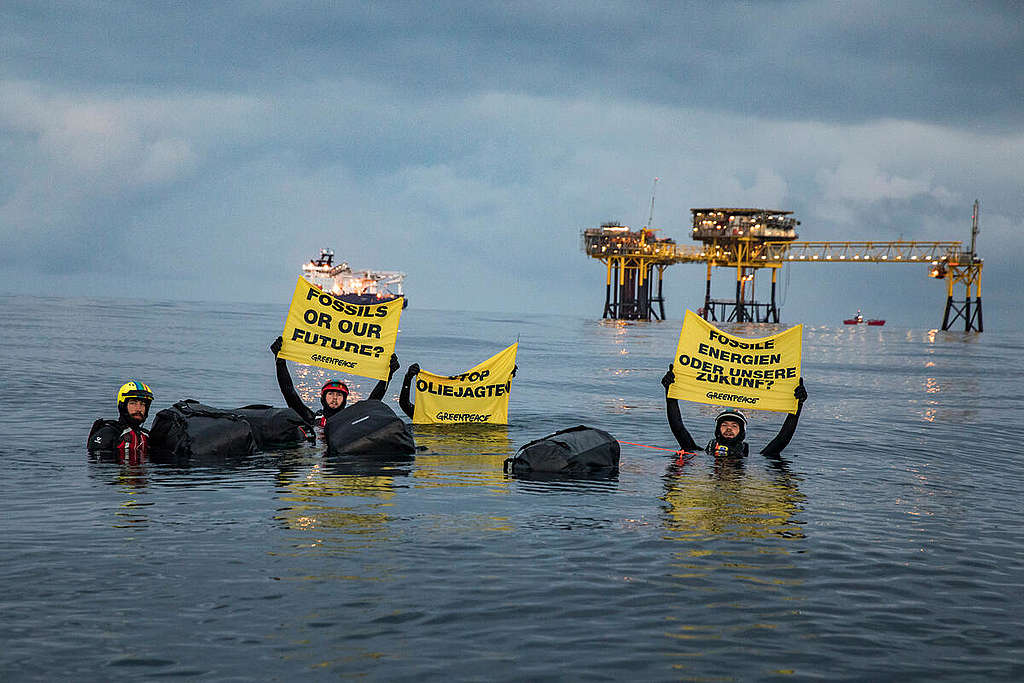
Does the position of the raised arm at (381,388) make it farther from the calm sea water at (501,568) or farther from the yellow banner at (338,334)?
the calm sea water at (501,568)

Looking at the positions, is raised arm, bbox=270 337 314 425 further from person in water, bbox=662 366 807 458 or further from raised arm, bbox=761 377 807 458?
raised arm, bbox=761 377 807 458

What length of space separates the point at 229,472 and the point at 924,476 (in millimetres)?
12644

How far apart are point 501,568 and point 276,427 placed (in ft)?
28.0

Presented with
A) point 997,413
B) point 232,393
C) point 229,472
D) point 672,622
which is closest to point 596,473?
point 229,472

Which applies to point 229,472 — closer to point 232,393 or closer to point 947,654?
point 947,654

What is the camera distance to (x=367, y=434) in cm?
1590

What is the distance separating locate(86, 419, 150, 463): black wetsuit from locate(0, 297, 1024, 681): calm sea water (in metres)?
0.52

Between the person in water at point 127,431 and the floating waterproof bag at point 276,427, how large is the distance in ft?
6.30

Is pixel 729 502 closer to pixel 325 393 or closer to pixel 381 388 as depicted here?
pixel 381 388

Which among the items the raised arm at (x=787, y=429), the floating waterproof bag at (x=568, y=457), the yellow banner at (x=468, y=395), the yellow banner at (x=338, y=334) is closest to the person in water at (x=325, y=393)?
the yellow banner at (x=338, y=334)

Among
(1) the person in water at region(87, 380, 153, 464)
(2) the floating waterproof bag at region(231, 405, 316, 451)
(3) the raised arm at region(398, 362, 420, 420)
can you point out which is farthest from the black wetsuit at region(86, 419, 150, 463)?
(3) the raised arm at region(398, 362, 420, 420)

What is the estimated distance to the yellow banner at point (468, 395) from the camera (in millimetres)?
20141

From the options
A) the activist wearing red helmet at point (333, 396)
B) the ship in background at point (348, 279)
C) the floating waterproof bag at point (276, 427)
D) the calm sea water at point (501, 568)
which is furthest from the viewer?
the ship in background at point (348, 279)

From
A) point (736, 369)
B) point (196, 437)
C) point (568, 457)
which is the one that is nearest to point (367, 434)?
point (196, 437)
